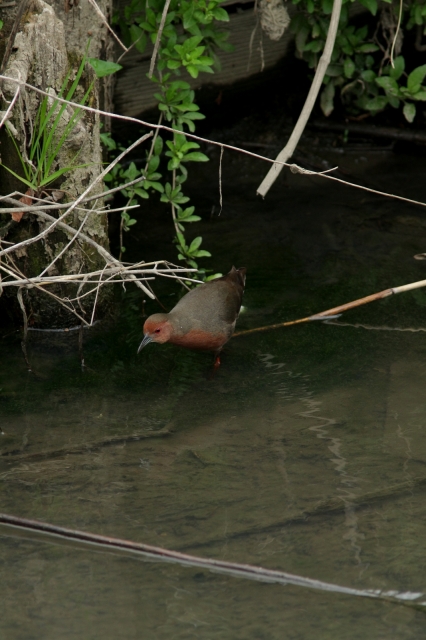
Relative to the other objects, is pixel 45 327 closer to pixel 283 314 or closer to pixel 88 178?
pixel 88 178

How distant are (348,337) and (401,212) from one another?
194cm

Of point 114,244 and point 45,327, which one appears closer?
point 45,327

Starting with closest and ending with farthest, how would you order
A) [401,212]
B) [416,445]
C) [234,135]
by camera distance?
[416,445] < [401,212] < [234,135]

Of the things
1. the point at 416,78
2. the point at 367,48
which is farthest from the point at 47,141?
the point at 367,48

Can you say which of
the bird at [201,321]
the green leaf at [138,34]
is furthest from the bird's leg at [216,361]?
the green leaf at [138,34]

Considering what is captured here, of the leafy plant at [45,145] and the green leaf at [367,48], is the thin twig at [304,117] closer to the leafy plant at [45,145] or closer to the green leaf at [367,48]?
the leafy plant at [45,145]

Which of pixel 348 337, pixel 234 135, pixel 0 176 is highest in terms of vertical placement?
pixel 0 176

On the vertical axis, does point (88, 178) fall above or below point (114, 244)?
above

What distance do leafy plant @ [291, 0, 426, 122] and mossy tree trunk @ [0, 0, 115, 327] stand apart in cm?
197

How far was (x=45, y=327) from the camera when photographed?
480cm

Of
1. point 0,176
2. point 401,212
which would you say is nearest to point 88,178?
point 0,176

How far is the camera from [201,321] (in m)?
4.47

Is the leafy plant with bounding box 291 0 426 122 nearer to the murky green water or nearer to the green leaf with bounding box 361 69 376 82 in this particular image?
the green leaf with bounding box 361 69 376 82

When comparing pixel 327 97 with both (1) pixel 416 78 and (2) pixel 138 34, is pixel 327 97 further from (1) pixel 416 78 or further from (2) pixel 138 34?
(2) pixel 138 34
